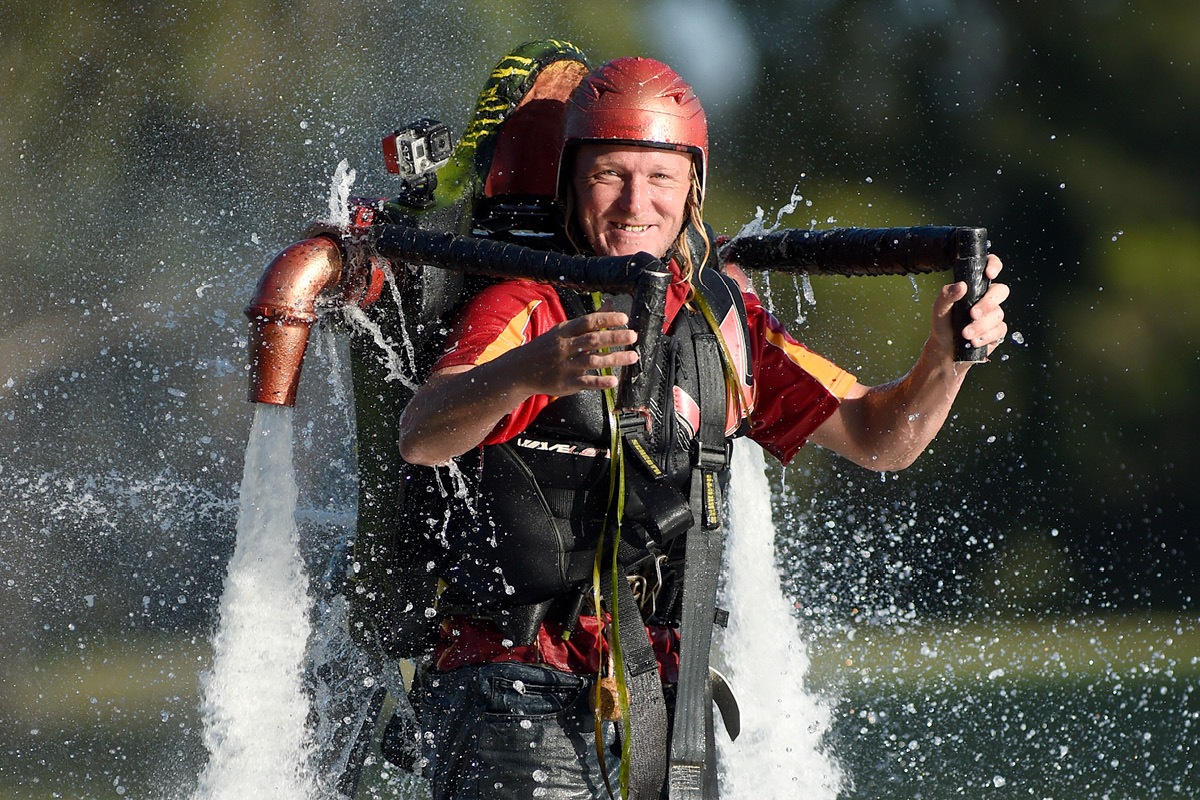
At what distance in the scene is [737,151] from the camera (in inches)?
411

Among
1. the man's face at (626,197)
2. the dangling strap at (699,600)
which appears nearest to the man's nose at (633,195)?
the man's face at (626,197)

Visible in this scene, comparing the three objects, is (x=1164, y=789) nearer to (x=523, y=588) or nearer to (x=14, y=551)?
(x=523, y=588)

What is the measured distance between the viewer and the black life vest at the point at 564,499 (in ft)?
7.97

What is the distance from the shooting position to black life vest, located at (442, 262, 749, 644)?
7.97ft

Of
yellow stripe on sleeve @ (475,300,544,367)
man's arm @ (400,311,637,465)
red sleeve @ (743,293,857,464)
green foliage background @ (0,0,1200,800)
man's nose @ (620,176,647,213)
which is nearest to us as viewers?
man's arm @ (400,311,637,465)

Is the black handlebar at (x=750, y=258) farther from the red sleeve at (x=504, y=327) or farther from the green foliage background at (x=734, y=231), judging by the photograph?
the green foliage background at (x=734, y=231)

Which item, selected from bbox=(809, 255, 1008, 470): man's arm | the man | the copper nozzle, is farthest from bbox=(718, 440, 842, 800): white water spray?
the copper nozzle

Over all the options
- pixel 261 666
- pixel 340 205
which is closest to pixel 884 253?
pixel 340 205

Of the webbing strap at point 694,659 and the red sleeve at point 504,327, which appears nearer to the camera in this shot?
the red sleeve at point 504,327

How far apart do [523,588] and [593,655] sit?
22 centimetres

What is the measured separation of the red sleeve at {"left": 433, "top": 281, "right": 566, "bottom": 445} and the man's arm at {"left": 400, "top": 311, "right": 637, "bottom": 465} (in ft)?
0.17

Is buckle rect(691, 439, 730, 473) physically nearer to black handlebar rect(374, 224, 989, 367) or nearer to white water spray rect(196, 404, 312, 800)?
black handlebar rect(374, 224, 989, 367)

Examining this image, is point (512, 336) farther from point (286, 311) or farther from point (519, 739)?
point (519, 739)

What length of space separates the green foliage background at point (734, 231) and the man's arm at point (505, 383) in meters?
2.00
